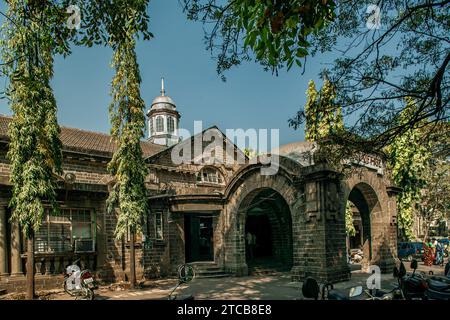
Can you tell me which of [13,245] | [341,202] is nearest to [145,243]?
[13,245]

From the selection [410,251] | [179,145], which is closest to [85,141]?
[179,145]

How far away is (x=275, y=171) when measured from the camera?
15.2 m

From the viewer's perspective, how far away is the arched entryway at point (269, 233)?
63.0 ft

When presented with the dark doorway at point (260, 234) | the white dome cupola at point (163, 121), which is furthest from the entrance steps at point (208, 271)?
the white dome cupola at point (163, 121)

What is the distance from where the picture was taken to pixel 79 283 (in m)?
12.0

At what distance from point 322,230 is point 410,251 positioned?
526 inches

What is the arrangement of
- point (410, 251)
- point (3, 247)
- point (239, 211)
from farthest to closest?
point (410, 251) → point (239, 211) → point (3, 247)

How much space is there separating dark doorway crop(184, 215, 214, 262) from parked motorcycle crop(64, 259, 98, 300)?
751 centimetres

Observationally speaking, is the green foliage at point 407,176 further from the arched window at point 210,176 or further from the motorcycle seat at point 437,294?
the motorcycle seat at point 437,294

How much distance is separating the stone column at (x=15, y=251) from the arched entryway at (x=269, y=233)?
10140mm

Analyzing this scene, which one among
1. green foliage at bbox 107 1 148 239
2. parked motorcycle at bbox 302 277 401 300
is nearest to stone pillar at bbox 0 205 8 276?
green foliage at bbox 107 1 148 239

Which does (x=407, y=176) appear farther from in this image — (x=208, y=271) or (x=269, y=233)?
(x=208, y=271)

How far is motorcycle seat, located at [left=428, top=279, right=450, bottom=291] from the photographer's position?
7676mm
